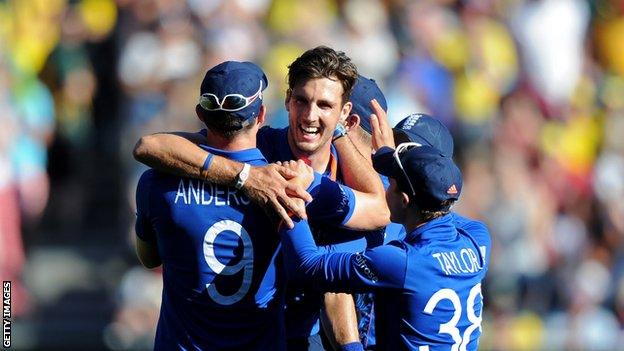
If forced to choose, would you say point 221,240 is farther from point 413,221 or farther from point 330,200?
point 413,221

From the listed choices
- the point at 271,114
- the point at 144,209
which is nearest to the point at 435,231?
the point at 144,209

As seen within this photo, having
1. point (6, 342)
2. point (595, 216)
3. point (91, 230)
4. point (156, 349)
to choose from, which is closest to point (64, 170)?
point (91, 230)

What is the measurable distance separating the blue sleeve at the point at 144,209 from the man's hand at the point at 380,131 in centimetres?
107

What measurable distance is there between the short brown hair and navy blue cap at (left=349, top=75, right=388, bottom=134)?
37 centimetres

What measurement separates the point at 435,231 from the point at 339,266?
44 centimetres

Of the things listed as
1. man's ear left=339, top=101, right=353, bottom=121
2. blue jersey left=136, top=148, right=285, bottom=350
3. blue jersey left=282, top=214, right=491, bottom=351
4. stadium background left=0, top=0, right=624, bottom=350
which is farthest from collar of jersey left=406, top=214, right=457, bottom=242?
stadium background left=0, top=0, right=624, bottom=350

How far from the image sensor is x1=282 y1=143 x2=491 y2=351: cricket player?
5633mm

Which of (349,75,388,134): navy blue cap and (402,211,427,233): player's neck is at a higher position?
(349,75,388,134): navy blue cap

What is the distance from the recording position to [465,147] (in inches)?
469

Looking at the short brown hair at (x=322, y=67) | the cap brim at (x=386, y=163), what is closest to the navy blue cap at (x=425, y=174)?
the cap brim at (x=386, y=163)

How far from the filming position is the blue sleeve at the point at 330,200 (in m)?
5.83

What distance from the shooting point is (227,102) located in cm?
561

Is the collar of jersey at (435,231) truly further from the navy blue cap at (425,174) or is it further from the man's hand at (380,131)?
the man's hand at (380,131)

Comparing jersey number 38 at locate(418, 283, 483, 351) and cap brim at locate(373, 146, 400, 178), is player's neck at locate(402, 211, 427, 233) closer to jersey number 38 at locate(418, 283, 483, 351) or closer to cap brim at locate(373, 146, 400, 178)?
cap brim at locate(373, 146, 400, 178)
